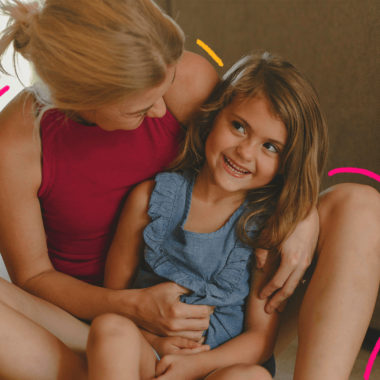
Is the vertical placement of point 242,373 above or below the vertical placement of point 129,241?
below

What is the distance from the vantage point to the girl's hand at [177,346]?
2.91 feet

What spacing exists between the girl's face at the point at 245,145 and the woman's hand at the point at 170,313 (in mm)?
214

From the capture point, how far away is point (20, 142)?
0.90 metres

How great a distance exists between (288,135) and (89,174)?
383mm

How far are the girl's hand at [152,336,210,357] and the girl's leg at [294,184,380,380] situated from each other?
0.18 metres

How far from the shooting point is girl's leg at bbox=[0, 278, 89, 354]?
2.75ft

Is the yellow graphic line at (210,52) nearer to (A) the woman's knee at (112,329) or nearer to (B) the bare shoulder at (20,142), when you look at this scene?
(B) the bare shoulder at (20,142)

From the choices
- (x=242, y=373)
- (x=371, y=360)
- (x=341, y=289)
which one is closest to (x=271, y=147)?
(x=341, y=289)

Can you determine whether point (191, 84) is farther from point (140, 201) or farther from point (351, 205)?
point (351, 205)

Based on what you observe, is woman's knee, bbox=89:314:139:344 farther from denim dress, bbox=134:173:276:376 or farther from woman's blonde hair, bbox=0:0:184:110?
woman's blonde hair, bbox=0:0:184:110

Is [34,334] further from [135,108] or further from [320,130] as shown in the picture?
[320,130]

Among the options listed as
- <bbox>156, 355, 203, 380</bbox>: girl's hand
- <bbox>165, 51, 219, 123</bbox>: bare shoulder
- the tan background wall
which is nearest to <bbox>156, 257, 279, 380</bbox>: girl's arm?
<bbox>156, 355, 203, 380</bbox>: girl's hand

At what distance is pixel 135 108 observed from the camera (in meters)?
0.78

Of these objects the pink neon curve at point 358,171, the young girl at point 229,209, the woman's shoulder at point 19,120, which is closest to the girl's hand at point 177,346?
the young girl at point 229,209
